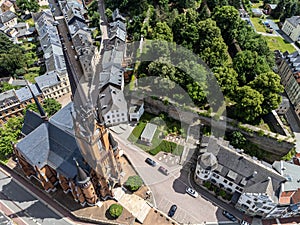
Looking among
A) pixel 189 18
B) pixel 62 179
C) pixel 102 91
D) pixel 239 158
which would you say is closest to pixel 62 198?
pixel 62 179

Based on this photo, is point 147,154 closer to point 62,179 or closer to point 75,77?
point 62,179

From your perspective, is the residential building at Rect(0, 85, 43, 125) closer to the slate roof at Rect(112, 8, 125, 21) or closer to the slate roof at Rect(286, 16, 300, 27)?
the slate roof at Rect(112, 8, 125, 21)

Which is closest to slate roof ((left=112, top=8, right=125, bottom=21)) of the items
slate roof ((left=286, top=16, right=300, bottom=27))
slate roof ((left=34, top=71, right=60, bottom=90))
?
slate roof ((left=34, top=71, right=60, bottom=90))

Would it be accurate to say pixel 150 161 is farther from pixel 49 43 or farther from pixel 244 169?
pixel 49 43

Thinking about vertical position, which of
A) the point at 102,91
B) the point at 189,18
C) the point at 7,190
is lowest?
the point at 7,190

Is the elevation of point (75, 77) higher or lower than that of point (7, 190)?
higher
